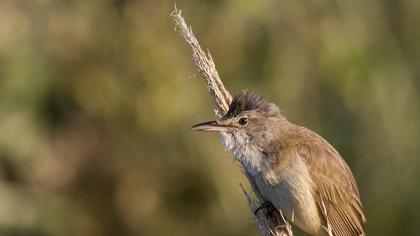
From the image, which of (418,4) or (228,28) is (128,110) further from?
(418,4)

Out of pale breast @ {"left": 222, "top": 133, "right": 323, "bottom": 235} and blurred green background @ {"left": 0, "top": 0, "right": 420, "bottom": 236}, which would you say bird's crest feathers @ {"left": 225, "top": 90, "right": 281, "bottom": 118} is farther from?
blurred green background @ {"left": 0, "top": 0, "right": 420, "bottom": 236}

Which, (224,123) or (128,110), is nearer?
(224,123)

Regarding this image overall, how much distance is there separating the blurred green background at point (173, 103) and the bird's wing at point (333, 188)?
249cm

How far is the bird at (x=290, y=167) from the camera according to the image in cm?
836

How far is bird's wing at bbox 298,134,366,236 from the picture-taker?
338 inches

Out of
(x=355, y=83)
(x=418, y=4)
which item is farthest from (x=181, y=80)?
(x=418, y=4)

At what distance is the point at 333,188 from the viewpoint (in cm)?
869

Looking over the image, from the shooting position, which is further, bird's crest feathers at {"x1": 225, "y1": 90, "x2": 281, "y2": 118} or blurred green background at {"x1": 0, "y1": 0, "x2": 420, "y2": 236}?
blurred green background at {"x1": 0, "y1": 0, "x2": 420, "y2": 236}

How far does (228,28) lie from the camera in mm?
11430

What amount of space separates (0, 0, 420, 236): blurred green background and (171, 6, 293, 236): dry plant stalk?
9.42 feet

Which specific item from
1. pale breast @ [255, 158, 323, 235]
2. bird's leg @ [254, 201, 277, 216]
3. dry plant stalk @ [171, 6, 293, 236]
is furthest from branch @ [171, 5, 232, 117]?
bird's leg @ [254, 201, 277, 216]

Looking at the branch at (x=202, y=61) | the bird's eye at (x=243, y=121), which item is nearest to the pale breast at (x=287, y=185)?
the bird's eye at (x=243, y=121)

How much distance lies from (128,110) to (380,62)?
2233 mm

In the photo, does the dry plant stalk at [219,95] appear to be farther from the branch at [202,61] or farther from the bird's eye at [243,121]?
the bird's eye at [243,121]
